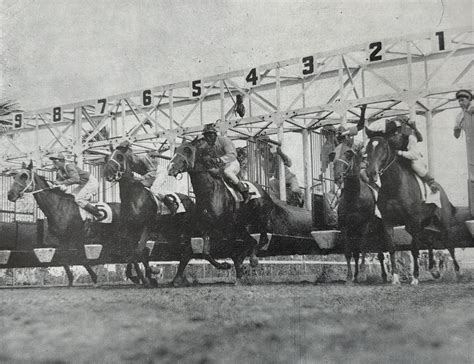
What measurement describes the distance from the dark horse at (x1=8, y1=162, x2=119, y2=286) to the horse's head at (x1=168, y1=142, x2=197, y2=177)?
180 cm

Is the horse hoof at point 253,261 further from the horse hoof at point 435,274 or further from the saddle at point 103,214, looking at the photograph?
the horse hoof at point 435,274

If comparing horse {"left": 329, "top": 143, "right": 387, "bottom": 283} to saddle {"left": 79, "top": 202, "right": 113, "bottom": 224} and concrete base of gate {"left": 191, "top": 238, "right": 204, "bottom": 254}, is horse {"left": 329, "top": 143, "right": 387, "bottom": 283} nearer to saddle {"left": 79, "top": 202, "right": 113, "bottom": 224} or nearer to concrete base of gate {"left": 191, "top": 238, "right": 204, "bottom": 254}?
concrete base of gate {"left": 191, "top": 238, "right": 204, "bottom": 254}

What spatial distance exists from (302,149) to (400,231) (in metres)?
3.19

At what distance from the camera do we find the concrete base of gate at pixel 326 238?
9.18 m

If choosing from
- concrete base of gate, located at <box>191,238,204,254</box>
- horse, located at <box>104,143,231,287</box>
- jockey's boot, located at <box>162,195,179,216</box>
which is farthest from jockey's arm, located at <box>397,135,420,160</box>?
jockey's boot, located at <box>162,195,179,216</box>

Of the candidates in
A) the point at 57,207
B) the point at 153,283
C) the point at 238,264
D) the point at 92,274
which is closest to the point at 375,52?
the point at 238,264

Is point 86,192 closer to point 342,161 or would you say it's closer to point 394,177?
point 342,161

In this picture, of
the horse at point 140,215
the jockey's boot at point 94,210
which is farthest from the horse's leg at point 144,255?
the jockey's boot at point 94,210

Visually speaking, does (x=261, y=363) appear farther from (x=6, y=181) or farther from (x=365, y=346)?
(x=6, y=181)

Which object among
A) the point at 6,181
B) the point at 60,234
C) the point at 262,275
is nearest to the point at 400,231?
the point at 262,275

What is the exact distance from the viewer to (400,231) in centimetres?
866

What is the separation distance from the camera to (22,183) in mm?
10164

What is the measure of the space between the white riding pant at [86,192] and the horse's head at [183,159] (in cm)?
211

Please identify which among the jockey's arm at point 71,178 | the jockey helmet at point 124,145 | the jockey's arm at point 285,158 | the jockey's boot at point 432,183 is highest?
the jockey helmet at point 124,145
